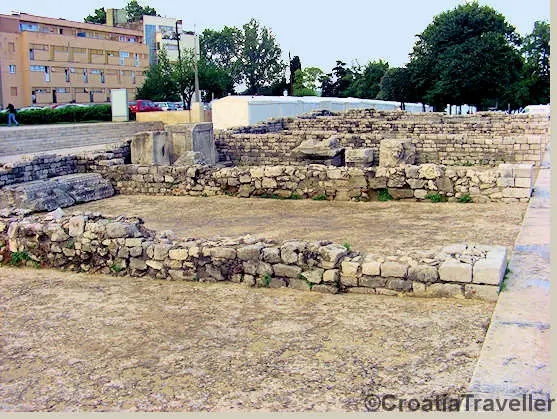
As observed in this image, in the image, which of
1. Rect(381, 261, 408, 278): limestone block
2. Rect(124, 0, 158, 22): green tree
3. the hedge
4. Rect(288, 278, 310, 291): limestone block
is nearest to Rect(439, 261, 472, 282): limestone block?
Rect(381, 261, 408, 278): limestone block

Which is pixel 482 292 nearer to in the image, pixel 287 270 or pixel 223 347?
pixel 287 270

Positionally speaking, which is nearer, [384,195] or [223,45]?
[384,195]

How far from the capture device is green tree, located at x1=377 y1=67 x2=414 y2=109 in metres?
47.5

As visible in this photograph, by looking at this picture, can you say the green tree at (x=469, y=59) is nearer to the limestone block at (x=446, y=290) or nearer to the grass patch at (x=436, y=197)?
the grass patch at (x=436, y=197)

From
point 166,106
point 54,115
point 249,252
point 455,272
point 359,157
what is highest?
point 166,106

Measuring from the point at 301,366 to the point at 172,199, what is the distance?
9.50 m

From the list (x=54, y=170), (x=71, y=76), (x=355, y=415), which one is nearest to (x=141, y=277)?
(x=355, y=415)

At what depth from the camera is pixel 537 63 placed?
53188 mm

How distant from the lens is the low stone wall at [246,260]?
610 cm

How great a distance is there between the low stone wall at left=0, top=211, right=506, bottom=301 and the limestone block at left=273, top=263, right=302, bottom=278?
0.01 m

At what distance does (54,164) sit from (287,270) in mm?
9984

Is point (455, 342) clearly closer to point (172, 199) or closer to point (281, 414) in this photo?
point (281, 414)

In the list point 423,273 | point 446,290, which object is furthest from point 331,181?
point 446,290

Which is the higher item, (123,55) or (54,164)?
(123,55)
